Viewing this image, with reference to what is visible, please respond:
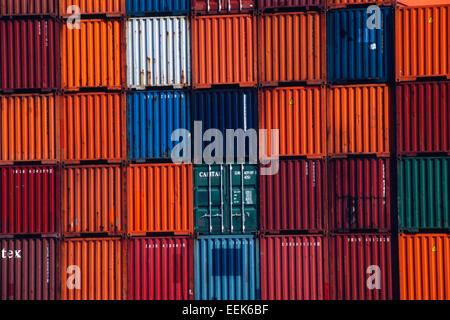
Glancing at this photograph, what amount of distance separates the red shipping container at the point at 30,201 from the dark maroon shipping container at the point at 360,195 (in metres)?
9.96

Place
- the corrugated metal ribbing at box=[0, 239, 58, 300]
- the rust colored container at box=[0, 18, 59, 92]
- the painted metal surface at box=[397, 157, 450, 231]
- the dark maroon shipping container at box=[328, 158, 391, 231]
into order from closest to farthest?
the painted metal surface at box=[397, 157, 450, 231]
the dark maroon shipping container at box=[328, 158, 391, 231]
the corrugated metal ribbing at box=[0, 239, 58, 300]
the rust colored container at box=[0, 18, 59, 92]

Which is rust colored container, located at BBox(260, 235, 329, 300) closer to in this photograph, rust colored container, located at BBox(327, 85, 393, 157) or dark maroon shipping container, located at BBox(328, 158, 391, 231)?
dark maroon shipping container, located at BBox(328, 158, 391, 231)

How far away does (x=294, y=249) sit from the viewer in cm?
2255

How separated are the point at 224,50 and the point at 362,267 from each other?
30.0 ft

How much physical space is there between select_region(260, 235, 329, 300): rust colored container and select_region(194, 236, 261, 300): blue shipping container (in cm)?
39

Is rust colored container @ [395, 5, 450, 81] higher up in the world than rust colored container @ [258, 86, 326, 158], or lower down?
higher up

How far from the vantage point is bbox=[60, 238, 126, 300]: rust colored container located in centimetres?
2277

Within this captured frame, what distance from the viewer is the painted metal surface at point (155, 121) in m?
23.2

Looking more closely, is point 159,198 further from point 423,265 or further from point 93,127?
point 423,265

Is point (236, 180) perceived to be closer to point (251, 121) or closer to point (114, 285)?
point (251, 121)

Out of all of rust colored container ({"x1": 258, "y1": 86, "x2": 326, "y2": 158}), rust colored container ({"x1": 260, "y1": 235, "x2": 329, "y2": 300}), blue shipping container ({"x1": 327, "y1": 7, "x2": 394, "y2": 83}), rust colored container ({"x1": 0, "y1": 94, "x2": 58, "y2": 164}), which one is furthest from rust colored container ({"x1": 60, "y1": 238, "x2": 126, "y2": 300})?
blue shipping container ({"x1": 327, "y1": 7, "x2": 394, "y2": 83})

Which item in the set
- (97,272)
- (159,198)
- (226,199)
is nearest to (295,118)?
(226,199)

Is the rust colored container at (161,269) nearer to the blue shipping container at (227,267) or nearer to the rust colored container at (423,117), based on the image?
the blue shipping container at (227,267)

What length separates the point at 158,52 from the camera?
23.5m
